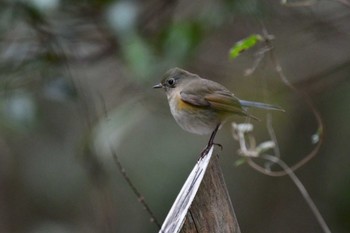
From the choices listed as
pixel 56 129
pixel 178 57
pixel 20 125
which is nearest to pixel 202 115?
pixel 178 57

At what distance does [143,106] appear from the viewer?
668 cm

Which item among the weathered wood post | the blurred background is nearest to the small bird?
the blurred background

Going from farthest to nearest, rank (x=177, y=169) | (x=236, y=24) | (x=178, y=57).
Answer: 1. (x=236, y=24)
2. (x=177, y=169)
3. (x=178, y=57)

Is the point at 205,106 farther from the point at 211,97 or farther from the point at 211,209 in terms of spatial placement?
the point at 211,209

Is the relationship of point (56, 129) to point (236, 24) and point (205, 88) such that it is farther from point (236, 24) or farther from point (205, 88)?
point (205, 88)

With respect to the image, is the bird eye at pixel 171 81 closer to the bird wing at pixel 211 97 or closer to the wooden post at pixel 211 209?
the bird wing at pixel 211 97

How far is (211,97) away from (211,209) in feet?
5.06

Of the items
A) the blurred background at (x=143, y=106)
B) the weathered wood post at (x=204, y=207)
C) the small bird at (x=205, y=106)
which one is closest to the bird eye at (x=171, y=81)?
the small bird at (x=205, y=106)

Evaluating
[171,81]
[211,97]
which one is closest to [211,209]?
[211,97]

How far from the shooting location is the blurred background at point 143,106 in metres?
5.50

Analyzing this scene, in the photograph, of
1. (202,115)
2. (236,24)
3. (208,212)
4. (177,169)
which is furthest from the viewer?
(236,24)

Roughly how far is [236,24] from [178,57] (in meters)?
1.84

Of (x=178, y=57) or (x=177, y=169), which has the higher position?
(x=178, y=57)

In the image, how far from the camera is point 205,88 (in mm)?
4410
